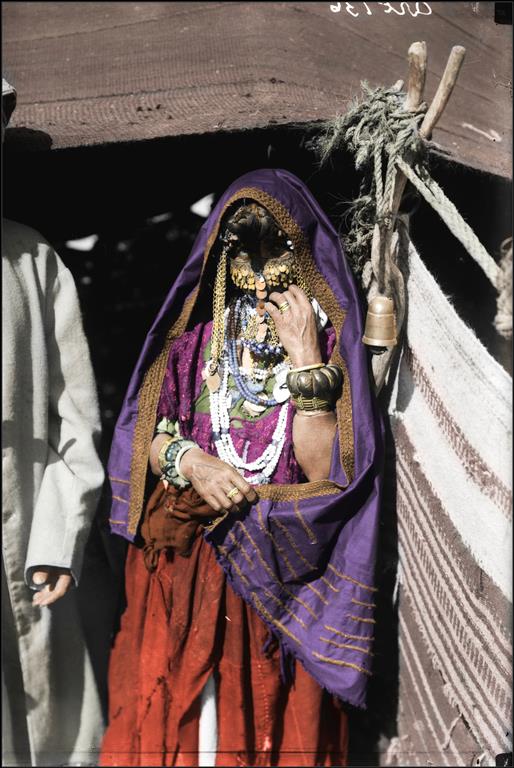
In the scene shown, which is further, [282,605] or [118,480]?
[118,480]

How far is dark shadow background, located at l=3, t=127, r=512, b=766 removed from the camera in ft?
6.55

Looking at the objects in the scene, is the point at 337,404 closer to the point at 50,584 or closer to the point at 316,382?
the point at 316,382

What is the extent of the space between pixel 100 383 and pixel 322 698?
130 cm

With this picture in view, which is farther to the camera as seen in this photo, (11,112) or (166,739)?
(166,739)

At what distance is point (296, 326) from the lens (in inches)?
76.7

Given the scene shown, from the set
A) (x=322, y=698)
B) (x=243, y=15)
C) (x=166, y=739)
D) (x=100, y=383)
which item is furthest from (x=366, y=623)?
(x=243, y=15)

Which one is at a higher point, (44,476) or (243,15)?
(243,15)

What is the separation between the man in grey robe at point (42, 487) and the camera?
1.97 meters

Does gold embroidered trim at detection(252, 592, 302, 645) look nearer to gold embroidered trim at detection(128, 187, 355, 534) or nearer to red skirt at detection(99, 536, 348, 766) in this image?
red skirt at detection(99, 536, 348, 766)

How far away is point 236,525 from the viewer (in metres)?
1.97

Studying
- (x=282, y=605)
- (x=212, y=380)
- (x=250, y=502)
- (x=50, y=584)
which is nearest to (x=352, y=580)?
(x=282, y=605)

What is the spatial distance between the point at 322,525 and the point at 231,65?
3.82ft

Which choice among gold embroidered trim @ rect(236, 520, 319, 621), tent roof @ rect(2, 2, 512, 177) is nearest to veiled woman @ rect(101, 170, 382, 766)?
gold embroidered trim @ rect(236, 520, 319, 621)

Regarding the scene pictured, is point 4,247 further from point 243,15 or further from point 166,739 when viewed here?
point 166,739
